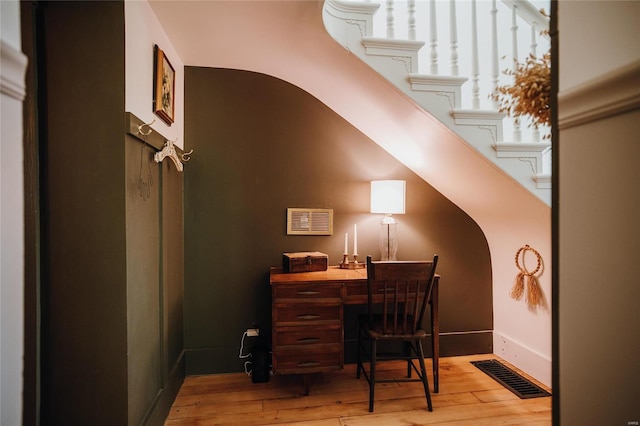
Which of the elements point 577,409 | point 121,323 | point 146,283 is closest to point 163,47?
point 146,283

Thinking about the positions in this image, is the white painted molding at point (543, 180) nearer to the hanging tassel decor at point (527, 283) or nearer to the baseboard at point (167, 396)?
the hanging tassel decor at point (527, 283)

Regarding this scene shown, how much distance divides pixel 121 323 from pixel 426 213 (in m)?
2.31

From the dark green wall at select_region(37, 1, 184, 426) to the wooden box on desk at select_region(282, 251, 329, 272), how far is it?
1151 millimetres

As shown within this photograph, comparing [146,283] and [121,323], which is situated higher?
[146,283]

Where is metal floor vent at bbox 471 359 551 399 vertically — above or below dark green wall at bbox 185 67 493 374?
below

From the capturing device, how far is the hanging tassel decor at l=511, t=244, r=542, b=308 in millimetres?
2520

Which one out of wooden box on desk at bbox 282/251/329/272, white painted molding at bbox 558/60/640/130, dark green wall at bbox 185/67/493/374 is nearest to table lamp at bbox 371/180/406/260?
dark green wall at bbox 185/67/493/374

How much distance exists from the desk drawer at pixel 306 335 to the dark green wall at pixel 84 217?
90 cm

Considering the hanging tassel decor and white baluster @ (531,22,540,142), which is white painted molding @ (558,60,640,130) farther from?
the hanging tassel decor

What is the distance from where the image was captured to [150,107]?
184 centimetres

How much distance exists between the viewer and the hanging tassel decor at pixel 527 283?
252cm

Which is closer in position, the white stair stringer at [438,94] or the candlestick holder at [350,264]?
the white stair stringer at [438,94]

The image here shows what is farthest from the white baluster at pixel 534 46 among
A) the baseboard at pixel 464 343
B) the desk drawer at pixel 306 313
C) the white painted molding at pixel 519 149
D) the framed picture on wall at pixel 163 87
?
the framed picture on wall at pixel 163 87

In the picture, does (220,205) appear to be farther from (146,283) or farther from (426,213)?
(426,213)
